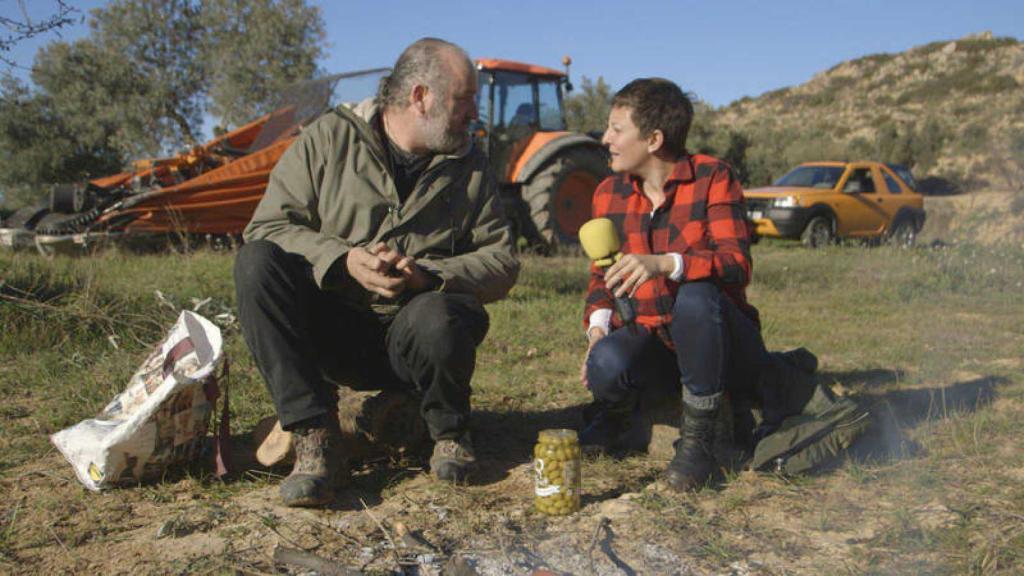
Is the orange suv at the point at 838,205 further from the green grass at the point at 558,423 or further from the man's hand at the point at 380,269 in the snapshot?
A: the man's hand at the point at 380,269

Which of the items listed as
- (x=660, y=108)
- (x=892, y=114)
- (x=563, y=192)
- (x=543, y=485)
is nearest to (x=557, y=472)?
(x=543, y=485)

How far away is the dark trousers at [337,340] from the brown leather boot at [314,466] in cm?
6

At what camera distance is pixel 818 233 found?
13047 mm

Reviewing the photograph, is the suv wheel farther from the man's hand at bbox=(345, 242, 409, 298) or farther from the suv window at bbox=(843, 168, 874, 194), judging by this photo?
the man's hand at bbox=(345, 242, 409, 298)

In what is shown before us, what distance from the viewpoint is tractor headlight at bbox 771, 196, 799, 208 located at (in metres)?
12.8

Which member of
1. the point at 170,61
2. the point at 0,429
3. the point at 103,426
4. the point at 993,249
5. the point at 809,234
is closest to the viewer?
the point at 103,426

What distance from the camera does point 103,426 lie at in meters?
2.61

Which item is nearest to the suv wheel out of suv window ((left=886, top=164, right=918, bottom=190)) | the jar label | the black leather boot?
suv window ((left=886, top=164, right=918, bottom=190))

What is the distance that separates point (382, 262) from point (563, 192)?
7.81m

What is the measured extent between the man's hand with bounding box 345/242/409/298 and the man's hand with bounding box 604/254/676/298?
2.09 ft

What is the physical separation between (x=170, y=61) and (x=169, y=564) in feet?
65.8

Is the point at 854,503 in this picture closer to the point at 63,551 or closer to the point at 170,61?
the point at 63,551

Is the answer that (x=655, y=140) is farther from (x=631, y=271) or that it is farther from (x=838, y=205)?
(x=838, y=205)

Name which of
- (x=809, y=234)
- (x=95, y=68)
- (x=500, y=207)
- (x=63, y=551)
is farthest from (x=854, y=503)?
(x=95, y=68)
